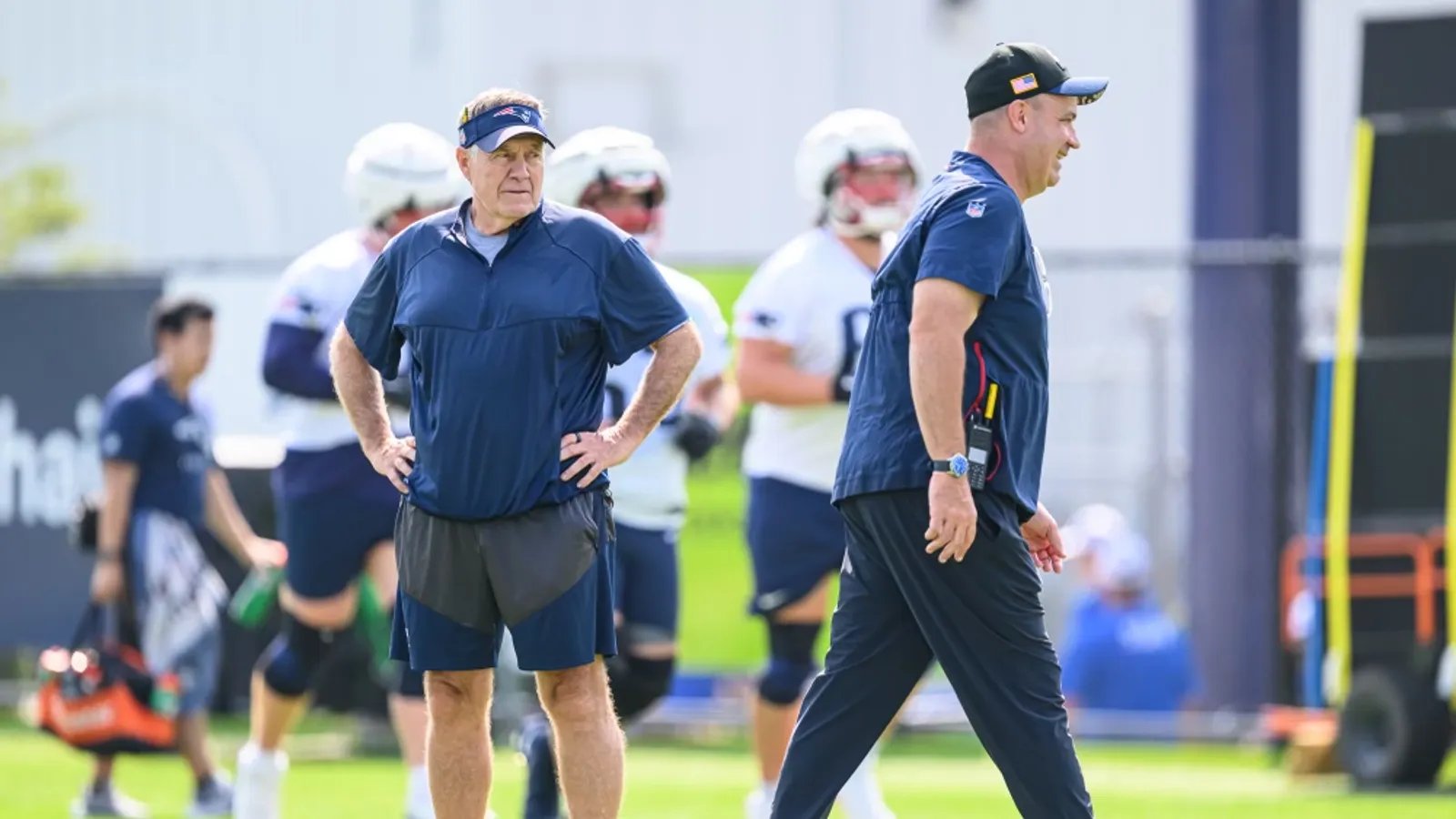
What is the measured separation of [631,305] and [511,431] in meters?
0.42

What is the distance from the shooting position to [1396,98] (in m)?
12.0

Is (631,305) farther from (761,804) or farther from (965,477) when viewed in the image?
(761,804)

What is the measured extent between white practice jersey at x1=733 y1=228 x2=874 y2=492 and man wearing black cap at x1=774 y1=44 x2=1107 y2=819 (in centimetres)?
199

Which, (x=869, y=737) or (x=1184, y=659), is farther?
(x=1184, y=659)

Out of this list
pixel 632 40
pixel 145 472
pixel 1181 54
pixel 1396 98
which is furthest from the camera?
pixel 632 40

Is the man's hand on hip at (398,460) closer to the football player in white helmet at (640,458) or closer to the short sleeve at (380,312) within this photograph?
the short sleeve at (380,312)

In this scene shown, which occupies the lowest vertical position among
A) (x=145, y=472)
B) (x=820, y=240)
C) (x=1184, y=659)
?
(x=1184, y=659)

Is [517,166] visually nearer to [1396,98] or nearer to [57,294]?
[1396,98]

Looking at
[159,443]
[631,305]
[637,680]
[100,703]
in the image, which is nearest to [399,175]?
[637,680]

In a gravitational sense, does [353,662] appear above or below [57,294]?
below

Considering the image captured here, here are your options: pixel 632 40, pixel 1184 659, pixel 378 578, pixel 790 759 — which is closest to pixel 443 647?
pixel 790 759

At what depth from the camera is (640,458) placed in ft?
26.0

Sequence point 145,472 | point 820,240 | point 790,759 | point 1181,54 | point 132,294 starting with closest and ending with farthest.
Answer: point 790,759 < point 820,240 < point 145,472 < point 132,294 < point 1181,54

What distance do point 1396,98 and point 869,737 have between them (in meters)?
6.91
